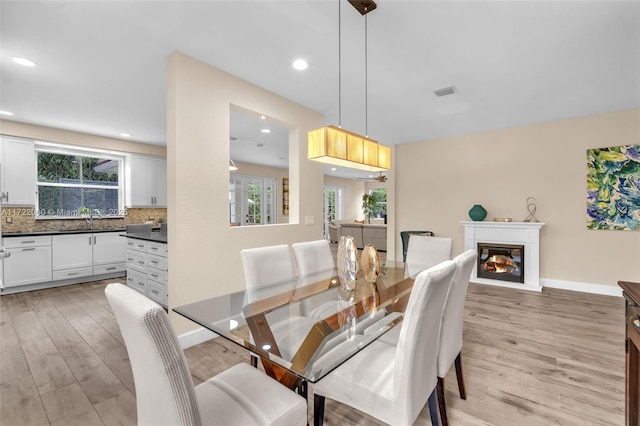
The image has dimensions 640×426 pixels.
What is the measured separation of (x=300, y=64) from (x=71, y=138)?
14.9ft

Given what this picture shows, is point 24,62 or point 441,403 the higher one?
point 24,62

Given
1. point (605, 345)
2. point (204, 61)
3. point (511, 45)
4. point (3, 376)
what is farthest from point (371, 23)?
point (3, 376)

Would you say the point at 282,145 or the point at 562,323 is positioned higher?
the point at 282,145

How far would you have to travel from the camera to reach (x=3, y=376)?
218 cm

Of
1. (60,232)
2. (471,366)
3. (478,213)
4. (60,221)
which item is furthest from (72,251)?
(478,213)

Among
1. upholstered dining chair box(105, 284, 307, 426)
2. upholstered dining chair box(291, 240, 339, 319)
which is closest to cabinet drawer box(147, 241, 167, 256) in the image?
upholstered dining chair box(291, 240, 339, 319)

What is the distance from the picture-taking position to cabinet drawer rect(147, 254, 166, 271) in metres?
3.57

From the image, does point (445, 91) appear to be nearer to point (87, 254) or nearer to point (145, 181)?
point (145, 181)

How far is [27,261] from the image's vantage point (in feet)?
14.3

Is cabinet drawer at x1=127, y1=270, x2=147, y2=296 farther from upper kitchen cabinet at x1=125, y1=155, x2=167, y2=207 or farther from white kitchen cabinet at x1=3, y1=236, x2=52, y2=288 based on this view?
upper kitchen cabinet at x1=125, y1=155, x2=167, y2=207

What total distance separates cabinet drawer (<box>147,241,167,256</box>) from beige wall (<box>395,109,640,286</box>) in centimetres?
450

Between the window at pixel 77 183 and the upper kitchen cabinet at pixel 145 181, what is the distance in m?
0.25

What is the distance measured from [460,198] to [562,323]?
267cm

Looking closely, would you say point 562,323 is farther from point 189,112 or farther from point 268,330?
point 189,112
